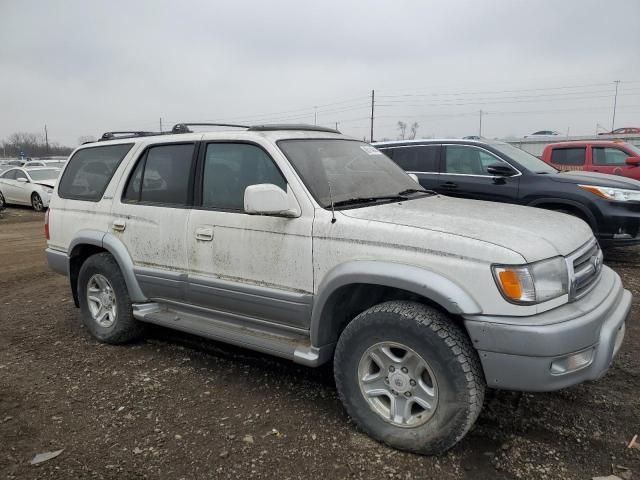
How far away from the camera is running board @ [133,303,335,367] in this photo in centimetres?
310

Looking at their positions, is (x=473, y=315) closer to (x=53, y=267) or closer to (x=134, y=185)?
(x=134, y=185)

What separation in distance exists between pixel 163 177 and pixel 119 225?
1.93 ft

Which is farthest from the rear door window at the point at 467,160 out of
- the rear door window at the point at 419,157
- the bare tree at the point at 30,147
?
the bare tree at the point at 30,147

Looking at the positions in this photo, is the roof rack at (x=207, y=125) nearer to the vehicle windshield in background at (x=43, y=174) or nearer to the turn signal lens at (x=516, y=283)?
the turn signal lens at (x=516, y=283)

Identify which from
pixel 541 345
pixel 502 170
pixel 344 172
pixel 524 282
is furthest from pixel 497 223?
pixel 502 170

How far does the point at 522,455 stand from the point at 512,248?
1.18 meters

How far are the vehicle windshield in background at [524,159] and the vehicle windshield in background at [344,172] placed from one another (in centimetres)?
385

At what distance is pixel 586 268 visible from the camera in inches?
113

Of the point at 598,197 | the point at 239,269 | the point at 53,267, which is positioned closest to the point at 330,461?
the point at 239,269

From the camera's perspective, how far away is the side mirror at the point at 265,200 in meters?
2.96

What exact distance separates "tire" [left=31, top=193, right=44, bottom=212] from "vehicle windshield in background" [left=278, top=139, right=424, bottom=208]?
46.7ft

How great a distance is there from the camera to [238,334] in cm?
347

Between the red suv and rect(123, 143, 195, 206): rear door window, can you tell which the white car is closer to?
rect(123, 143, 195, 206): rear door window

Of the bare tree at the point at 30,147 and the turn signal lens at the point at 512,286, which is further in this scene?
the bare tree at the point at 30,147
